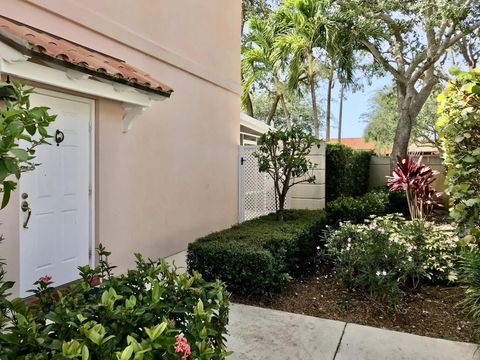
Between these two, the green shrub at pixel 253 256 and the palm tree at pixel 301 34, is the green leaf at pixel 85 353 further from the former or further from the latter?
the palm tree at pixel 301 34

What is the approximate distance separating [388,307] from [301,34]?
956cm

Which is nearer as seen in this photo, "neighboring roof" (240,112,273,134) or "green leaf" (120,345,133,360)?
"green leaf" (120,345,133,360)

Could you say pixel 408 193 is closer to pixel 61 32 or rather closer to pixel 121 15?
pixel 121 15

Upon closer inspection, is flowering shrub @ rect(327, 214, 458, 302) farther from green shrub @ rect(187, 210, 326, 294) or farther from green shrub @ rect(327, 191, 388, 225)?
green shrub @ rect(327, 191, 388, 225)

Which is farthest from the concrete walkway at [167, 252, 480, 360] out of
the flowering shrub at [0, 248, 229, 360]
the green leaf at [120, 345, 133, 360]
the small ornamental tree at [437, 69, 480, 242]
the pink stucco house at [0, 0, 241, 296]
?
the pink stucco house at [0, 0, 241, 296]

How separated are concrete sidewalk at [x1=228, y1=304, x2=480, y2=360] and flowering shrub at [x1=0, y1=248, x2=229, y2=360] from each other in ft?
4.86

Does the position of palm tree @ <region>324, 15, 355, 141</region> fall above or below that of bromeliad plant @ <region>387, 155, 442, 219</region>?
above

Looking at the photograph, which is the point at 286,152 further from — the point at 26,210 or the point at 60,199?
the point at 26,210

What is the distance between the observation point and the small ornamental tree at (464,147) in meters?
4.37

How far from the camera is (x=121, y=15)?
563cm

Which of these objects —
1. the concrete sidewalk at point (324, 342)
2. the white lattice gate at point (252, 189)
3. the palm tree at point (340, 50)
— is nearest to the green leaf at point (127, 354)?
the concrete sidewalk at point (324, 342)

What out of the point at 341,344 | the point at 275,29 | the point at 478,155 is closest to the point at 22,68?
the point at 341,344

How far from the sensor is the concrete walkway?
11.2ft

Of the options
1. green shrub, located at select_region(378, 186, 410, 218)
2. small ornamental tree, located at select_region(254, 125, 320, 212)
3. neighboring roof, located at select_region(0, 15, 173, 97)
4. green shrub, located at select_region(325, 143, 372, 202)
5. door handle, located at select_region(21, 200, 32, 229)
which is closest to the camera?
neighboring roof, located at select_region(0, 15, 173, 97)
